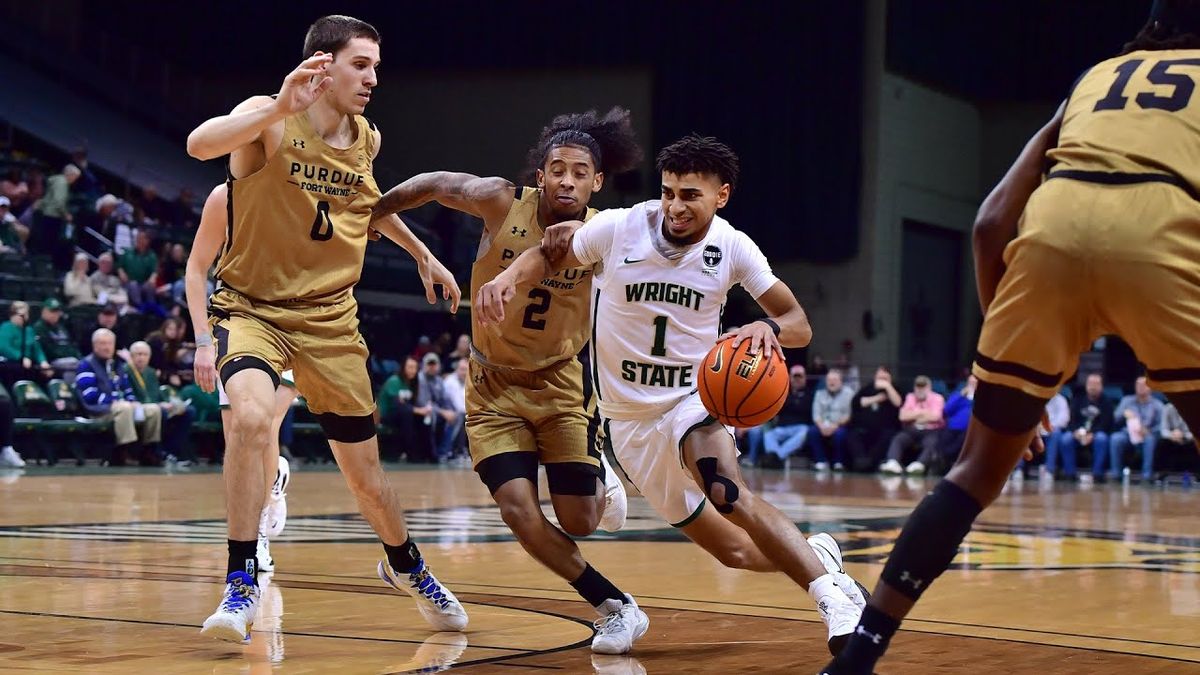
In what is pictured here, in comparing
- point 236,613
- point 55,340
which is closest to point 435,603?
point 236,613

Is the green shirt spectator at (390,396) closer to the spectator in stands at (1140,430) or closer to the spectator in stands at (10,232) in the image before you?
the spectator in stands at (10,232)

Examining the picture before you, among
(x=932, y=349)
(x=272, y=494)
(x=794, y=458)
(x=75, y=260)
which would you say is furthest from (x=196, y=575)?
(x=932, y=349)

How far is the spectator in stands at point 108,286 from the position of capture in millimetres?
16672

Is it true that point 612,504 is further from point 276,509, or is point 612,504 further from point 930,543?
point 930,543

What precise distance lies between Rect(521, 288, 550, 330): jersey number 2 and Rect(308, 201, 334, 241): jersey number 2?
0.79 m

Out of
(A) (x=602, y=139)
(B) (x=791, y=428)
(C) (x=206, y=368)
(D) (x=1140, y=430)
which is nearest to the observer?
(C) (x=206, y=368)

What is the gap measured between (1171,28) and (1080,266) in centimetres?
68

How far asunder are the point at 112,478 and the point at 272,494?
6.88 meters

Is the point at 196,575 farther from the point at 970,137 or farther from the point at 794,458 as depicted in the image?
the point at 970,137

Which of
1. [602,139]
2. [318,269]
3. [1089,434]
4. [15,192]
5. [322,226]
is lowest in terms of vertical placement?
[1089,434]

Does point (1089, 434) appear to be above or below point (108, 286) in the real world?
below

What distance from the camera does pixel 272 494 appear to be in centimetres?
714

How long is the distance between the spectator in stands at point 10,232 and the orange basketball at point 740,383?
13602 mm

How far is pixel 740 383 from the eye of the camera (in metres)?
4.88
